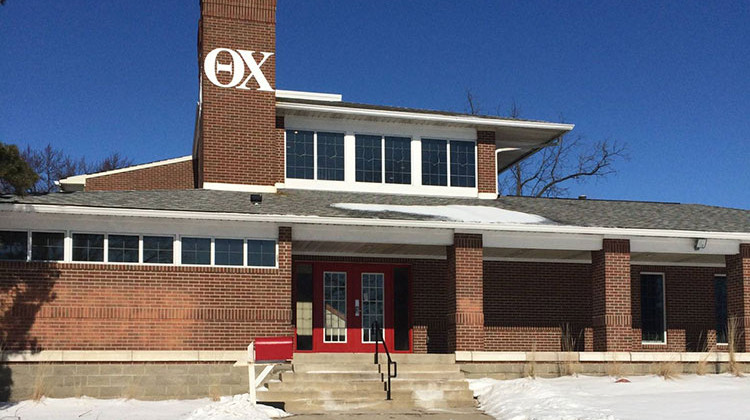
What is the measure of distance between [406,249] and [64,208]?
8134 mm

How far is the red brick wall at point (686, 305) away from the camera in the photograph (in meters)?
24.0

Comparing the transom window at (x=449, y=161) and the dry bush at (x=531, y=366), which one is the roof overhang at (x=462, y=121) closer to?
the transom window at (x=449, y=161)

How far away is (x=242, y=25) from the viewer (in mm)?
23453

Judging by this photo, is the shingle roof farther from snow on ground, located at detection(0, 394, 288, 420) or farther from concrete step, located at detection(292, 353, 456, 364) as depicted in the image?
snow on ground, located at detection(0, 394, 288, 420)

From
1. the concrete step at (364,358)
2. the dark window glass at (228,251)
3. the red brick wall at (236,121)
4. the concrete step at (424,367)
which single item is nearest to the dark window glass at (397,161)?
the red brick wall at (236,121)

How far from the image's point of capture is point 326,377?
1742cm

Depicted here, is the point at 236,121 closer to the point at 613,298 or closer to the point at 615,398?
the point at 613,298

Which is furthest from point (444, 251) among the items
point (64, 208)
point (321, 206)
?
point (64, 208)

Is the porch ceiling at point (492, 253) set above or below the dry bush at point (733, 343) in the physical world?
above

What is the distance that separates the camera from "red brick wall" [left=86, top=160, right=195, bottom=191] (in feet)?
96.5

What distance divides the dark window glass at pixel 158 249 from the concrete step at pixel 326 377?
346cm

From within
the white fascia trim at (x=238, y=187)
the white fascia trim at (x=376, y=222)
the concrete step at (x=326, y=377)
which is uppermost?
the white fascia trim at (x=238, y=187)

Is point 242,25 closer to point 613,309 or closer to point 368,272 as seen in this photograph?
point 368,272

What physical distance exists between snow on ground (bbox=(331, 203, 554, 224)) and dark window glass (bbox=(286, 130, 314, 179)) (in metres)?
2.46
